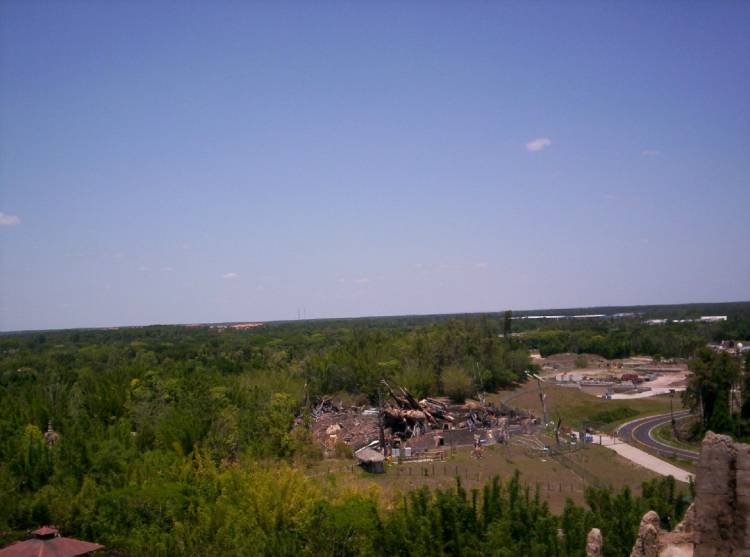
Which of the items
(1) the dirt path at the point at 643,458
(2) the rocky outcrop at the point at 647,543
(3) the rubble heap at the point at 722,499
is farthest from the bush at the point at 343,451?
(3) the rubble heap at the point at 722,499

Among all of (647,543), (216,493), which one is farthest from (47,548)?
(647,543)

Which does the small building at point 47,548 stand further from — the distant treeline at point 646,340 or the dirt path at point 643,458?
the distant treeline at point 646,340

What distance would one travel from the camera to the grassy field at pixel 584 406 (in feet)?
188

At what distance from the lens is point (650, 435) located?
48594 millimetres

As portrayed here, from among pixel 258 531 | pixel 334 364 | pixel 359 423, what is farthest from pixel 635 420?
pixel 258 531

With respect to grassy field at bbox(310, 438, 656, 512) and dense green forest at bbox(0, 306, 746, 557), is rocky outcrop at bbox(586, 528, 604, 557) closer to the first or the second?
dense green forest at bbox(0, 306, 746, 557)

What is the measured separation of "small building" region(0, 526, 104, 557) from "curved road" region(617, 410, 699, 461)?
35.6 metres

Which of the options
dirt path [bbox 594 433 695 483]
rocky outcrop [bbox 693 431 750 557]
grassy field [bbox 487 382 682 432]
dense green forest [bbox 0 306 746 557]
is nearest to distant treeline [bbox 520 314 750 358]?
grassy field [bbox 487 382 682 432]

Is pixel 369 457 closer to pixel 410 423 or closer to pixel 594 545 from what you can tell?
pixel 410 423

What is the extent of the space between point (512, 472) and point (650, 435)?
1908 centimetres

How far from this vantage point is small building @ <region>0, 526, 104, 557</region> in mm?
18922

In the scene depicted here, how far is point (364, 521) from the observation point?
70.5ft

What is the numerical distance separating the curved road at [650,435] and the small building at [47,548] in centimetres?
3564

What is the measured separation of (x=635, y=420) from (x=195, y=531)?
4577 centimetres
